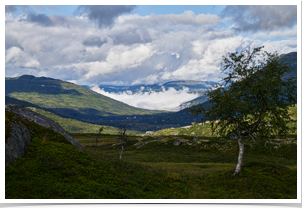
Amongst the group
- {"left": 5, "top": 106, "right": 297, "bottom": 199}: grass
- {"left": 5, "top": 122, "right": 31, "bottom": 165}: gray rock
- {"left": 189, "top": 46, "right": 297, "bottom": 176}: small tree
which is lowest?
{"left": 5, "top": 106, "right": 297, "bottom": 199}: grass

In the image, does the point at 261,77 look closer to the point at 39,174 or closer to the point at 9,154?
the point at 39,174

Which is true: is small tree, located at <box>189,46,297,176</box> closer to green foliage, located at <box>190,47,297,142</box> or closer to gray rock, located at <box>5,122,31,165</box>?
green foliage, located at <box>190,47,297,142</box>

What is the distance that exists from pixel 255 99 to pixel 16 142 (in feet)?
104

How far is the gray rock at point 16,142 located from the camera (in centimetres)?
2195

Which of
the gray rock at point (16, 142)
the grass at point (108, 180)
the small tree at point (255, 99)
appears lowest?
the grass at point (108, 180)

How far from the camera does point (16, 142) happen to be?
24.1 metres

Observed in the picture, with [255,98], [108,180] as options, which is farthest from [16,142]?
[255,98]

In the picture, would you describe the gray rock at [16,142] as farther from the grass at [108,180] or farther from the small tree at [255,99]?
the small tree at [255,99]

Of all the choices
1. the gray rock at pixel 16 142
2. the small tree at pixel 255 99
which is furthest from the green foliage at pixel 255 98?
the gray rock at pixel 16 142

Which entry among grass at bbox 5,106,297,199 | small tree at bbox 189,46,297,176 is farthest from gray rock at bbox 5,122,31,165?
small tree at bbox 189,46,297,176

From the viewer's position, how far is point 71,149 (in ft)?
93.7

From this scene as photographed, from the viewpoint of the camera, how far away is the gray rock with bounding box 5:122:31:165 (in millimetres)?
21948
